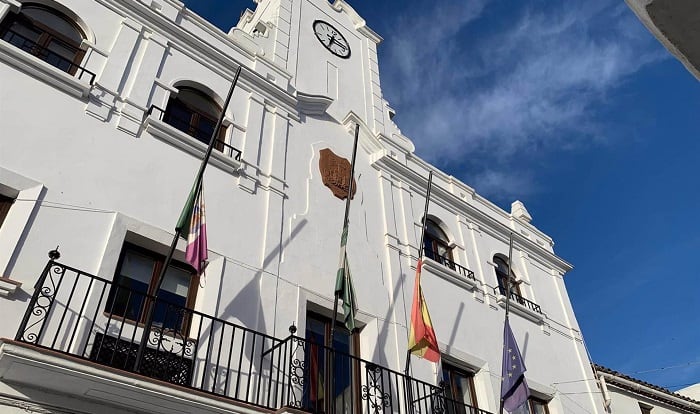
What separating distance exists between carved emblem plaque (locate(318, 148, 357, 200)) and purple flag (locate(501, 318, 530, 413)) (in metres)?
3.97

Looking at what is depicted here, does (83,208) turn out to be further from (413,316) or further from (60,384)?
(413,316)

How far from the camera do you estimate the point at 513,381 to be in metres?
9.48

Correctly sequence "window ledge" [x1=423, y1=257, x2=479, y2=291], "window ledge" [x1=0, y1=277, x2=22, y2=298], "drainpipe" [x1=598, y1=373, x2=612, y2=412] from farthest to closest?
"drainpipe" [x1=598, y1=373, x2=612, y2=412] < "window ledge" [x1=423, y1=257, x2=479, y2=291] < "window ledge" [x1=0, y1=277, x2=22, y2=298]

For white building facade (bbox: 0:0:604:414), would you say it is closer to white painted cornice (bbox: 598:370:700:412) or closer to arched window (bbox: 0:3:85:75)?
arched window (bbox: 0:3:85:75)

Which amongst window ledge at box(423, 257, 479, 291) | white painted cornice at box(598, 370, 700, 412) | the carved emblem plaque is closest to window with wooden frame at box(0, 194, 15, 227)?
the carved emblem plaque

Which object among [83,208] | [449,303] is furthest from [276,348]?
[449,303]

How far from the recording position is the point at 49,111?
758cm

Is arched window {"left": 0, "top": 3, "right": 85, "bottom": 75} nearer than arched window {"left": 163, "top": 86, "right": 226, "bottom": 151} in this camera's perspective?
Yes

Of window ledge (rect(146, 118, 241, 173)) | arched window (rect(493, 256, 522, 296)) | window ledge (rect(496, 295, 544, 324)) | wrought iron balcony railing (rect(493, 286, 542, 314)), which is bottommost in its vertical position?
window ledge (rect(496, 295, 544, 324))

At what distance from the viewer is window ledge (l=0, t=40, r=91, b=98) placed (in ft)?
24.8

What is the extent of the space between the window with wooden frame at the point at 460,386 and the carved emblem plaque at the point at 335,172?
3.62 m

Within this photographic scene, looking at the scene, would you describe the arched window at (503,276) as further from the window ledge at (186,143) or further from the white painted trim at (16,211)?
the white painted trim at (16,211)

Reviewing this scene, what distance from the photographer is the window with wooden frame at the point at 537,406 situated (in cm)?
1134

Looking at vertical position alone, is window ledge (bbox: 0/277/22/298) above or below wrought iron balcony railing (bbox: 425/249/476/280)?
below
